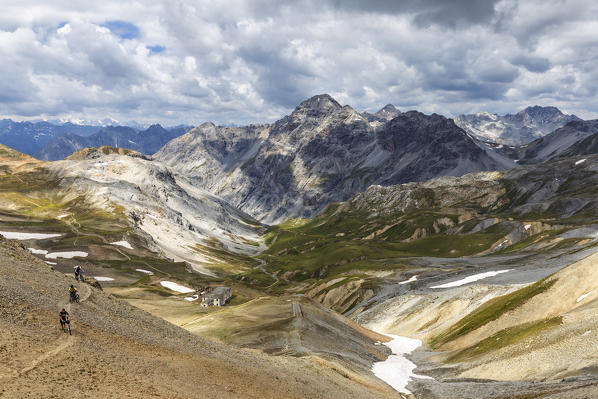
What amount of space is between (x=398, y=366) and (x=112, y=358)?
53858 mm

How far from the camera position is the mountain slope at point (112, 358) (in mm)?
28609

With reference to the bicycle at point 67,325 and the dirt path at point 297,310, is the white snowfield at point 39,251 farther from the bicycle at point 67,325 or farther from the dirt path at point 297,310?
the bicycle at point 67,325

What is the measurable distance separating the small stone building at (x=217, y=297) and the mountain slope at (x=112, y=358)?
73724 millimetres

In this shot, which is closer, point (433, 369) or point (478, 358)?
point (478, 358)

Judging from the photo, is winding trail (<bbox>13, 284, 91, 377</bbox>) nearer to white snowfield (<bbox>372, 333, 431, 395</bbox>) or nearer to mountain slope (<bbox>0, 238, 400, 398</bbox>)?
mountain slope (<bbox>0, 238, 400, 398</bbox>)

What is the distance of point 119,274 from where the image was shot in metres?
168

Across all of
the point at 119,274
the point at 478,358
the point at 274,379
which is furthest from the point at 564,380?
the point at 119,274

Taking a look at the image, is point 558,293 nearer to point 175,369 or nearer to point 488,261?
point 175,369

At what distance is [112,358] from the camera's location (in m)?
33.5

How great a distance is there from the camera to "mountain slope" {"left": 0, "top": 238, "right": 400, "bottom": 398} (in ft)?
93.9

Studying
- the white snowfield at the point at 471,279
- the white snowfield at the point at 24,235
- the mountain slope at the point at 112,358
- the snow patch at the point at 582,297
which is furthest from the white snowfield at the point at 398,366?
the white snowfield at the point at 24,235

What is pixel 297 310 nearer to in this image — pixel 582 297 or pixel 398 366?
pixel 398 366

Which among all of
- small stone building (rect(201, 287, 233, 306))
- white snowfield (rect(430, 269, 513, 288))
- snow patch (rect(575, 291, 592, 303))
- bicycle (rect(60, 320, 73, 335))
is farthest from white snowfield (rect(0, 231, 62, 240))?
snow patch (rect(575, 291, 592, 303))

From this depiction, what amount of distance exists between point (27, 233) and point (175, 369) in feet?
Result: 643
